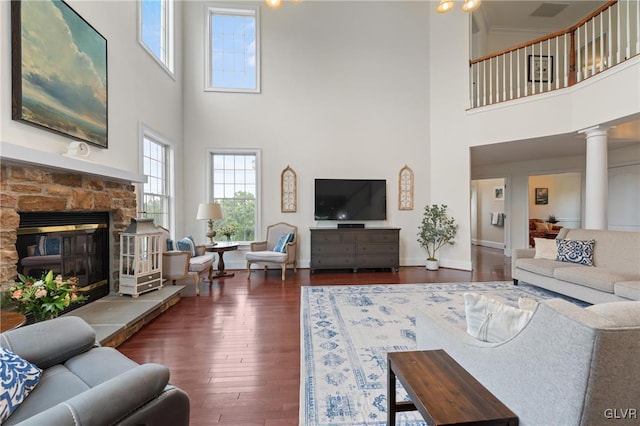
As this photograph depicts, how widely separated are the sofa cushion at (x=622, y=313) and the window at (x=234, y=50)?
6090mm

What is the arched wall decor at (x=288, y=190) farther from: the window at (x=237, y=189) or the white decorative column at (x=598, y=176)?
the white decorative column at (x=598, y=176)

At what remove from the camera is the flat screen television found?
5867mm

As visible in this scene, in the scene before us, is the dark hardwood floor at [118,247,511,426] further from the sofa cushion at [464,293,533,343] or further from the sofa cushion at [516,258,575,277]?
the sofa cushion at [516,258,575,277]

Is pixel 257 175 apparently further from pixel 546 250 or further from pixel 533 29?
pixel 533 29

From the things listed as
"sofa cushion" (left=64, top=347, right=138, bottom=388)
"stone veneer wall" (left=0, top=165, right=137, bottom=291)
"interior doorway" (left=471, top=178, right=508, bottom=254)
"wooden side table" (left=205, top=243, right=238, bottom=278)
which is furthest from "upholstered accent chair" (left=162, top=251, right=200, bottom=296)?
"interior doorway" (left=471, top=178, right=508, bottom=254)

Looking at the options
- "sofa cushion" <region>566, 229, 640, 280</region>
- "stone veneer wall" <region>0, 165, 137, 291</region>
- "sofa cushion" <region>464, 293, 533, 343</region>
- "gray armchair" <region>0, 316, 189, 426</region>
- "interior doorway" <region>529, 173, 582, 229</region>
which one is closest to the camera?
"gray armchair" <region>0, 316, 189, 426</region>

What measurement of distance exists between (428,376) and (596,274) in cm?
356

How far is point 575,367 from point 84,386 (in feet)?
6.04

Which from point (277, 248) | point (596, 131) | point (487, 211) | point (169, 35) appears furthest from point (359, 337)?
point (487, 211)

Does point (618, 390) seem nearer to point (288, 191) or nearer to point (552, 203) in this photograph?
point (288, 191)

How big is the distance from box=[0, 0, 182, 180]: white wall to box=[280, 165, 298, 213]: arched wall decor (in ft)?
7.42

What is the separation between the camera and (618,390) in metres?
0.80

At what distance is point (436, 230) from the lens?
5.86m

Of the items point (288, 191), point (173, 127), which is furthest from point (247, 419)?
point (173, 127)
